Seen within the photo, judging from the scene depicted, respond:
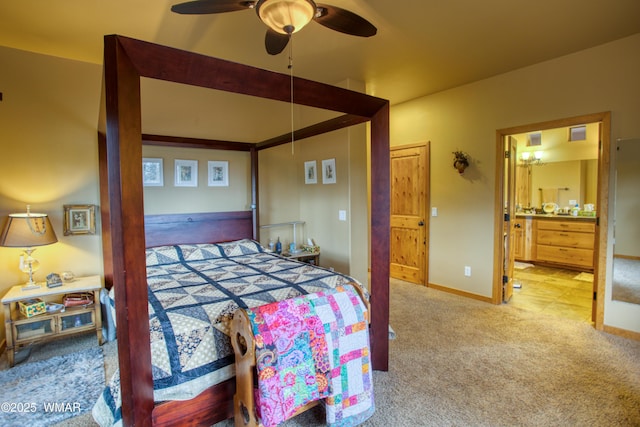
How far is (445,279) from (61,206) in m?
4.43

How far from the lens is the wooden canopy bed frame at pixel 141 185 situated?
1303 millimetres

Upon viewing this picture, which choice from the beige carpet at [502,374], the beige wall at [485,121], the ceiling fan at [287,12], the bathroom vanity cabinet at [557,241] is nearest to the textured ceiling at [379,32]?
the beige wall at [485,121]

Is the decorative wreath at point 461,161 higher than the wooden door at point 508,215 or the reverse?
higher

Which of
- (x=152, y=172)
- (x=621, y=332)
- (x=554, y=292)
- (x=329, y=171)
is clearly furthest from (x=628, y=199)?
(x=152, y=172)

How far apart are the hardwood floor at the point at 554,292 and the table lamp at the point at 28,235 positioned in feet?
15.8

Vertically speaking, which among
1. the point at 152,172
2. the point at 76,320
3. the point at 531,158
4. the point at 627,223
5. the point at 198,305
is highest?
the point at 531,158

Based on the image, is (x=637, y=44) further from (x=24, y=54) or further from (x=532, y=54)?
(x=24, y=54)

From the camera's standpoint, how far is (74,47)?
8.98 feet

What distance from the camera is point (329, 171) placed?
3.88m

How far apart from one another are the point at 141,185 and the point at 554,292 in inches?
192

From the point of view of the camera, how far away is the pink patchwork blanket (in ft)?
4.95

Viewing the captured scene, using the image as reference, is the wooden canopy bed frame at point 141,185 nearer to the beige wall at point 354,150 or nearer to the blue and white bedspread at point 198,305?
the blue and white bedspread at point 198,305

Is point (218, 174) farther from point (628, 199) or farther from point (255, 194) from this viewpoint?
point (628, 199)

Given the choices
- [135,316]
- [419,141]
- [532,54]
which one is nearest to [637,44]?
[532,54]
